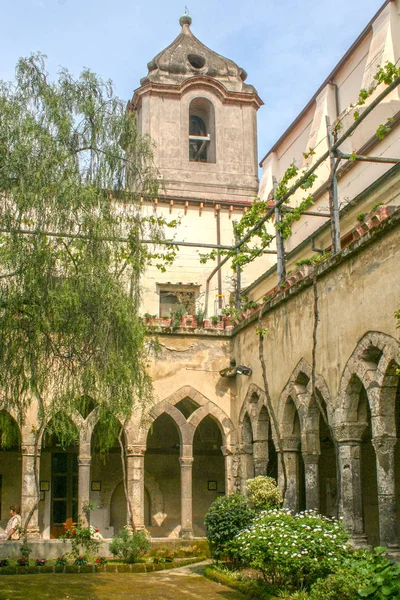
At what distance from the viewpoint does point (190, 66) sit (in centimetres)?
2558

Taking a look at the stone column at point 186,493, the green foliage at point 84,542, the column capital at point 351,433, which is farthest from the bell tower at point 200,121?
the column capital at point 351,433

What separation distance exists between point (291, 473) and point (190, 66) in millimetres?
15494

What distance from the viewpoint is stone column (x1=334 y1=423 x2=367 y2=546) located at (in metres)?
11.5

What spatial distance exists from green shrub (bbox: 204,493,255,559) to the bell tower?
39.7 ft

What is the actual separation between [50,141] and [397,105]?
35.8 feet

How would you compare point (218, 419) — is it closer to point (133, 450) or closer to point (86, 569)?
point (133, 450)

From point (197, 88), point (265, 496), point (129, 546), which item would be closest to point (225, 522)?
point (265, 496)

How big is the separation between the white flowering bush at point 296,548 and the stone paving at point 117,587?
2.81 feet

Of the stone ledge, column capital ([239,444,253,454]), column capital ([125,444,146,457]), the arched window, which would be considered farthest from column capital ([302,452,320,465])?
the arched window

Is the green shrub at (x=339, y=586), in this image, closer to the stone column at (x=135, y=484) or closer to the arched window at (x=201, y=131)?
the stone column at (x=135, y=484)

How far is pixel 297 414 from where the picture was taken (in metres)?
14.5

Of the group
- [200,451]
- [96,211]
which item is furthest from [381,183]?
[200,451]

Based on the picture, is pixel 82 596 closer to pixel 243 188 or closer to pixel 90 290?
pixel 90 290

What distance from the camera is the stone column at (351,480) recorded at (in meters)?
11.5
